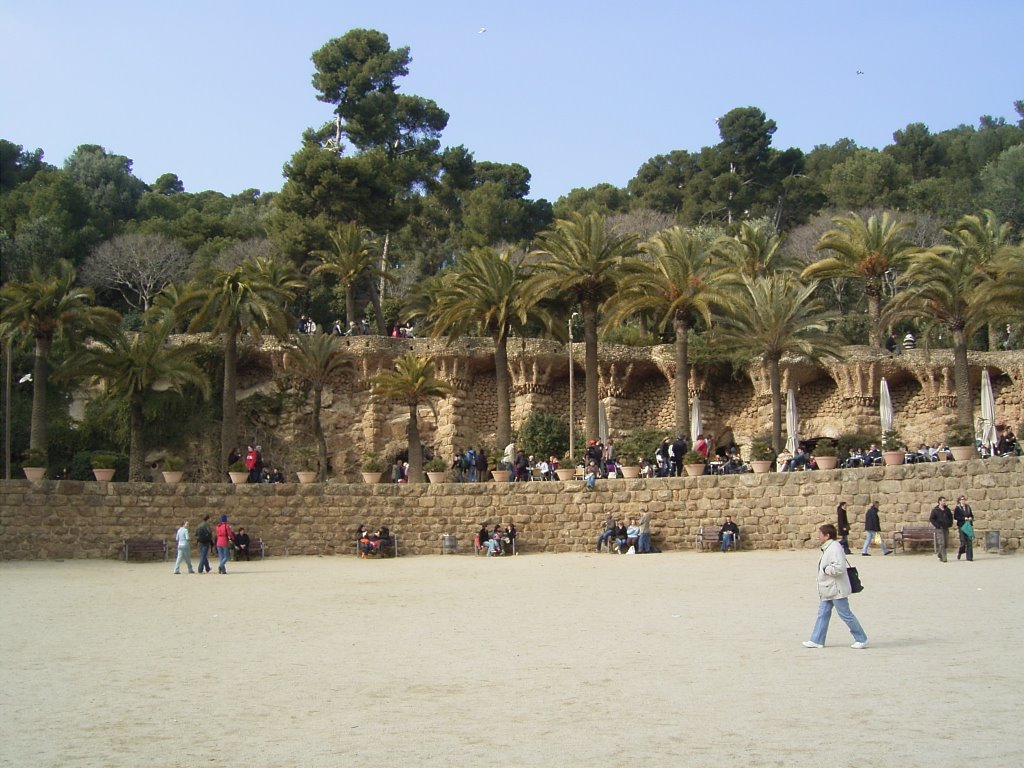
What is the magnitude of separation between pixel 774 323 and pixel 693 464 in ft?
21.0

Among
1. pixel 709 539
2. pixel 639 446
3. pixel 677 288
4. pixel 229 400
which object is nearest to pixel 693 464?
pixel 709 539

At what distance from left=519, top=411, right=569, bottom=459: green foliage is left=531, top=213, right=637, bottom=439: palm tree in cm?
506

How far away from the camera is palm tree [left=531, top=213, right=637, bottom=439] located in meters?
33.3

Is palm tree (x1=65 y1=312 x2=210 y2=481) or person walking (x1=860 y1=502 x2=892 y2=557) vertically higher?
palm tree (x1=65 y1=312 x2=210 y2=481)

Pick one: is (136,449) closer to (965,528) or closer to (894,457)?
(894,457)

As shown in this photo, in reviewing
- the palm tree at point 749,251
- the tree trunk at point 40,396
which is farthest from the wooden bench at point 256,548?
the palm tree at point 749,251

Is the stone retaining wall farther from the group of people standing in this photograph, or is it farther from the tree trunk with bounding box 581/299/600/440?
the tree trunk with bounding box 581/299/600/440

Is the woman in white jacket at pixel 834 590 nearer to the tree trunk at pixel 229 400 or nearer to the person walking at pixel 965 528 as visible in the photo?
the person walking at pixel 965 528

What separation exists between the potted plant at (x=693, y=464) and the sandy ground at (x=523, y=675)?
27.4 feet

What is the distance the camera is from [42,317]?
30766 mm

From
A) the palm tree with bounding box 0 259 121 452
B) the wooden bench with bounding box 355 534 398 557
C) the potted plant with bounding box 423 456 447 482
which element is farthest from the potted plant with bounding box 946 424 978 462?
the palm tree with bounding box 0 259 121 452

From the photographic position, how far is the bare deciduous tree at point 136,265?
51188 mm

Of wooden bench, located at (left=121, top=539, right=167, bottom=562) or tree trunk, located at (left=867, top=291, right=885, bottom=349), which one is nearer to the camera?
wooden bench, located at (left=121, top=539, right=167, bottom=562)

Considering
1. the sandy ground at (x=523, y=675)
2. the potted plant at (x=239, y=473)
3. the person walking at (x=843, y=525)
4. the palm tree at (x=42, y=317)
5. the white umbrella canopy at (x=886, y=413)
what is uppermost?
the palm tree at (x=42, y=317)
